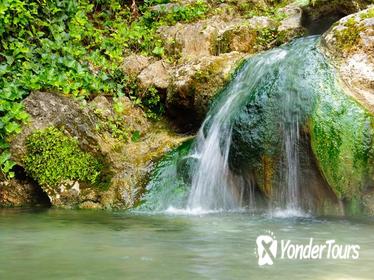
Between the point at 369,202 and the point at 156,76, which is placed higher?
the point at 156,76

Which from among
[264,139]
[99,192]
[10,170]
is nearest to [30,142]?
[10,170]

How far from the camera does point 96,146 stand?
699cm

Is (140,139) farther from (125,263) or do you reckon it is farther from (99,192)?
(125,263)

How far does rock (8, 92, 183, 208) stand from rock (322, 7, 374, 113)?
2308 millimetres

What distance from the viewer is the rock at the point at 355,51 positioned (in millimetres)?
6102

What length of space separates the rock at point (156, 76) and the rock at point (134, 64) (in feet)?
0.50

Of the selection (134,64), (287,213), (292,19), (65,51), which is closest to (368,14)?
(292,19)

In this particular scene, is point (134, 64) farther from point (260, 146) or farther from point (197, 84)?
point (260, 146)

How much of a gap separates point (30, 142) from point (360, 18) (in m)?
4.28

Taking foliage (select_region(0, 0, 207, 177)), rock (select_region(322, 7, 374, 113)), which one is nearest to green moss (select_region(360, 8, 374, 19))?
rock (select_region(322, 7, 374, 113))

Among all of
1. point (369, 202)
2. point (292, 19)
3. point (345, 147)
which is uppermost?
point (292, 19)

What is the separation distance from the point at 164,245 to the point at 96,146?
3147 millimetres

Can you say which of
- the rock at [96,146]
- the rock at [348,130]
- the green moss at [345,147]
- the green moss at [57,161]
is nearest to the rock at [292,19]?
the rock at [348,130]

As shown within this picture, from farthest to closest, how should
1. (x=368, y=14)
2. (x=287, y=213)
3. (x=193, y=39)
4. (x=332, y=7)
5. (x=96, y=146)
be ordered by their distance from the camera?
1. (x=193, y=39)
2. (x=332, y=7)
3. (x=96, y=146)
4. (x=368, y=14)
5. (x=287, y=213)
